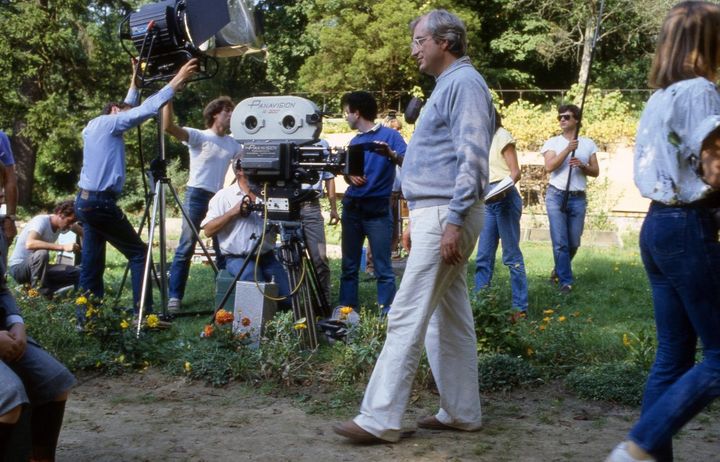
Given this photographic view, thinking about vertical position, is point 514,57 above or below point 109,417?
above

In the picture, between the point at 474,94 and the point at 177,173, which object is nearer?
the point at 474,94

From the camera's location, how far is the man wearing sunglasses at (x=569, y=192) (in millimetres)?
8547

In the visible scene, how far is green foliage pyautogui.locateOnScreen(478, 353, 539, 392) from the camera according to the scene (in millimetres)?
5070

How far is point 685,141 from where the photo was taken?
10.4 feet

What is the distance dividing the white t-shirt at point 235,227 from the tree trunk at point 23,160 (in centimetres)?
1472

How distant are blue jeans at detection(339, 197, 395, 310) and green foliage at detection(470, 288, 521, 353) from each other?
142 cm

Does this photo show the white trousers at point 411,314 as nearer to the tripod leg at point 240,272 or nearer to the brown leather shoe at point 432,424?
the brown leather shoe at point 432,424

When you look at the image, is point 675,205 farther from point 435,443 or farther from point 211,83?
point 211,83

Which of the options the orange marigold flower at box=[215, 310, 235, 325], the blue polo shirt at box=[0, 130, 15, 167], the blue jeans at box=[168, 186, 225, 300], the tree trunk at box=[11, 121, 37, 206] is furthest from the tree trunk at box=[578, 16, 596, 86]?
the orange marigold flower at box=[215, 310, 235, 325]

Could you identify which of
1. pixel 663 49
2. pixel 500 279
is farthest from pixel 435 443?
pixel 500 279

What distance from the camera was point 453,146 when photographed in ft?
13.2

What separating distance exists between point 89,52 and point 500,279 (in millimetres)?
13517

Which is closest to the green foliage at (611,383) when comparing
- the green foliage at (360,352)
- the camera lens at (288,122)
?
the green foliage at (360,352)

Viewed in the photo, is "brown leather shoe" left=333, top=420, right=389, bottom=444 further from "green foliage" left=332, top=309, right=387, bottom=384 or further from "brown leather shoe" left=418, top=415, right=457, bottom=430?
"green foliage" left=332, top=309, right=387, bottom=384
